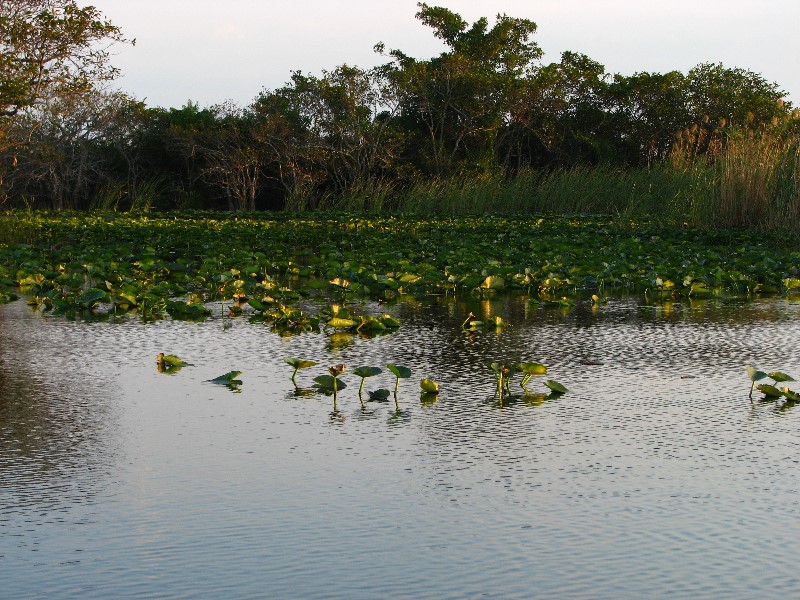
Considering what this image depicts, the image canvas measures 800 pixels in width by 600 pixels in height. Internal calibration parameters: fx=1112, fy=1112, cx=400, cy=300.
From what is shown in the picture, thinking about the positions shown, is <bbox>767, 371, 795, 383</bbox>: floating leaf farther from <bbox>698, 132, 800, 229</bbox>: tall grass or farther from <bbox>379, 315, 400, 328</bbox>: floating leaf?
<bbox>698, 132, 800, 229</bbox>: tall grass

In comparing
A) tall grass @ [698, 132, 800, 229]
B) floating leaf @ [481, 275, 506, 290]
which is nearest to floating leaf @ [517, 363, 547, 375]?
floating leaf @ [481, 275, 506, 290]

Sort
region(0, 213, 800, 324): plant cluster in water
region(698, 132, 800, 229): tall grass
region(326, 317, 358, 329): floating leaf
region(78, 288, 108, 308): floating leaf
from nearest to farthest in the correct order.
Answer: region(326, 317, 358, 329): floating leaf, region(78, 288, 108, 308): floating leaf, region(0, 213, 800, 324): plant cluster in water, region(698, 132, 800, 229): tall grass

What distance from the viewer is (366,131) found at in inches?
1312

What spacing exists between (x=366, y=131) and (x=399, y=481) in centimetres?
3042

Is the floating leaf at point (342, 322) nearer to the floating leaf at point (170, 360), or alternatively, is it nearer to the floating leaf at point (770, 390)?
the floating leaf at point (170, 360)

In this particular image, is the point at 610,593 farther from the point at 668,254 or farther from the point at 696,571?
the point at 668,254

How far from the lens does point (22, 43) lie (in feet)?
81.3

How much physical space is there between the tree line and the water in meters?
26.7

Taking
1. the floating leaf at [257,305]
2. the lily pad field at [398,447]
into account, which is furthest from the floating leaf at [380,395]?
the floating leaf at [257,305]

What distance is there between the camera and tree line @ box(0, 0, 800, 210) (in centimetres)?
3347

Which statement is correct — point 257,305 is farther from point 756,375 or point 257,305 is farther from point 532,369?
point 756,375

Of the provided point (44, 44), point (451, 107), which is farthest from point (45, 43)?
point (451, 107)

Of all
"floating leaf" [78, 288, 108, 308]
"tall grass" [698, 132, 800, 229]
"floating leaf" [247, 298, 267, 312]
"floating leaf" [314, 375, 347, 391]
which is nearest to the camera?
"floating leaf" [314, 375, 347, 391]

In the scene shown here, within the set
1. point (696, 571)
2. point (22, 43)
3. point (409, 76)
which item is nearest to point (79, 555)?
point (696, 571)
